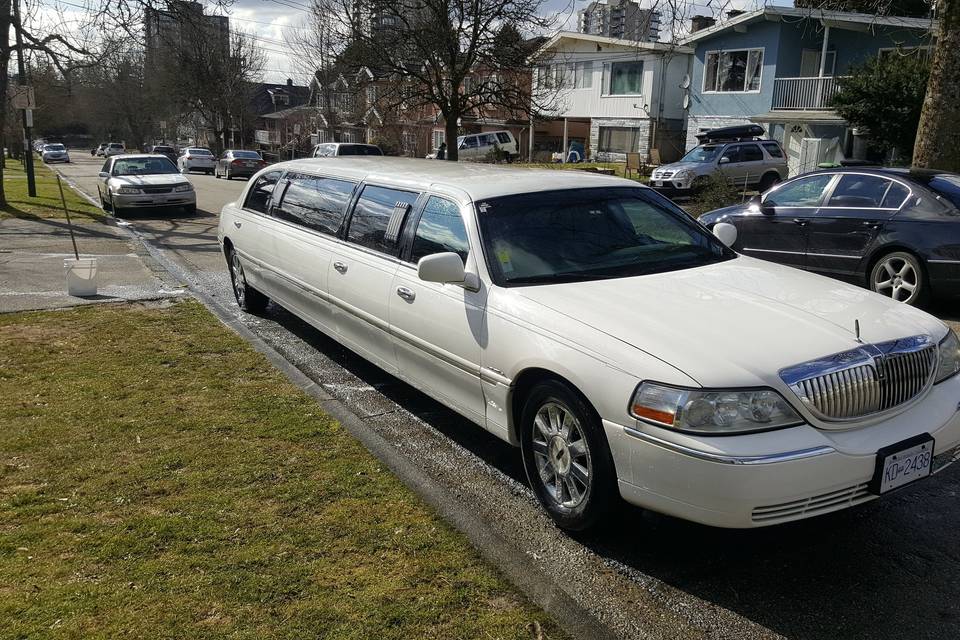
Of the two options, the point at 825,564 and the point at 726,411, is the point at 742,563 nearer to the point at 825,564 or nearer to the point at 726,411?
the point at 825,564

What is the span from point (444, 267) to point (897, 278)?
19.6 feet

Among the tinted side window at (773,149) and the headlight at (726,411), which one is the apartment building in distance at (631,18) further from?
the tinted side window at (773,149)

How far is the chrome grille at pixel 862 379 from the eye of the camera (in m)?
3.18

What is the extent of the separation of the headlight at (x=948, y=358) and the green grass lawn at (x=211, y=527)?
7.31 ft

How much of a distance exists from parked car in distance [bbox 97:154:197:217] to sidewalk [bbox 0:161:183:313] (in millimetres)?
679

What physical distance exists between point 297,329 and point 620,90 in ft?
116

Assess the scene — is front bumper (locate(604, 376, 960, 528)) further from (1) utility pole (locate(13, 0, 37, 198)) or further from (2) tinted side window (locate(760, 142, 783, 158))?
(2) tinted side window (locate(760, 142, 783, 158))

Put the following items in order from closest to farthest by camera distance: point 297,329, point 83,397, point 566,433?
1. point 566,433
2. point 83,397
3. point 297,329

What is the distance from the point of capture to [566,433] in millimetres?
3670

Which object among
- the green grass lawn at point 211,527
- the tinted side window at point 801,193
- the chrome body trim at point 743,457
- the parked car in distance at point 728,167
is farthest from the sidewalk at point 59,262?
the parked car in distance at point 728,167

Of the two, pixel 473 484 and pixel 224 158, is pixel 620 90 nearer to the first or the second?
pixel 224 158

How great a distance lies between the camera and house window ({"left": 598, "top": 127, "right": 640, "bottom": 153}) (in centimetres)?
3988

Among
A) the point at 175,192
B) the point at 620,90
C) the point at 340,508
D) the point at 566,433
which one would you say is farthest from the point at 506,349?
the point at 620,90

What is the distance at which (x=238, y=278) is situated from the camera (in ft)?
27.8
